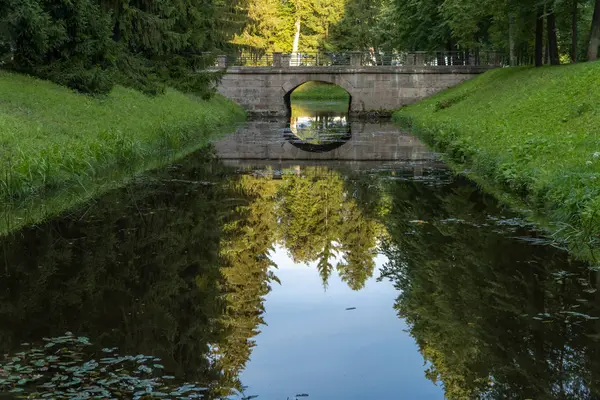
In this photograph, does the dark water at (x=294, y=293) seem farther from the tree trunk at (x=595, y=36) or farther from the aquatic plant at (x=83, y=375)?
the tree trunk at (x=595, y=36)

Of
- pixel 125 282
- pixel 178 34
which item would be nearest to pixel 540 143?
pixel 125 282

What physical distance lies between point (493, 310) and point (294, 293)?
2.13 meters

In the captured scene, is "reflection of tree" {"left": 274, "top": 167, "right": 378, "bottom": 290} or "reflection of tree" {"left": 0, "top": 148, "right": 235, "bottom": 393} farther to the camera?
"reflection of tree" {"left": 274, "top": 167, "right": 378, "bottom": 290}

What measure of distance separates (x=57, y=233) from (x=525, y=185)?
764 centimetres

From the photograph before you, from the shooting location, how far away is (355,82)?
1971 inches

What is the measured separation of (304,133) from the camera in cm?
3369

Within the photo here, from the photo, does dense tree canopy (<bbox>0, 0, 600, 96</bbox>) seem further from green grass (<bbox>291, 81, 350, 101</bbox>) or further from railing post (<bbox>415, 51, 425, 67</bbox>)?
green grass (<bbox>291, 81, 350, 101</bbox>)

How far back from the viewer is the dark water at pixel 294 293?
557 cm

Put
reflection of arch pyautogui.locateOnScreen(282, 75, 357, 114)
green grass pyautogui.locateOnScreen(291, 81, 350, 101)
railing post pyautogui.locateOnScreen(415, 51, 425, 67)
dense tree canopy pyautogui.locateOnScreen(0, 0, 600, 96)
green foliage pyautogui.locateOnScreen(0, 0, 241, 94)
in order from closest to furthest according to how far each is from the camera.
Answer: green foliage pyautogui.locateOnScreen(0, 0, 241, 94)
dense tree canopy pyautogui.locateOnScreen(0, 0, 600, 96)
reflection of arch pyautogui.locateOnScreen(282, 75, 357, 114)
railing post pyautogui.locateOnScreen(415, 51, 425, 67)
green grass pyautogui.locateOnScreen(291, 81, 350, 101)

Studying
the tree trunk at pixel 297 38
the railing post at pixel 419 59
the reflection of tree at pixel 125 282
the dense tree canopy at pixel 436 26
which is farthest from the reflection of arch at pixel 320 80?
the reflection of tree at pixel 125 282

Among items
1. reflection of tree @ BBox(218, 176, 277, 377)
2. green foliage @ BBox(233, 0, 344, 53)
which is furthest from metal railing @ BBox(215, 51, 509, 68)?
reflection of tree @ BBox(218, 176, 277, 377)

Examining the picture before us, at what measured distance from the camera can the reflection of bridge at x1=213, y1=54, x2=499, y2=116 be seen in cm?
4959

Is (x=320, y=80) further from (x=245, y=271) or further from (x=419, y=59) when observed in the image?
(x=245, y=271)

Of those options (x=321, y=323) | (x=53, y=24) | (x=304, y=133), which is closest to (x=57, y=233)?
(x=321, y=323)
